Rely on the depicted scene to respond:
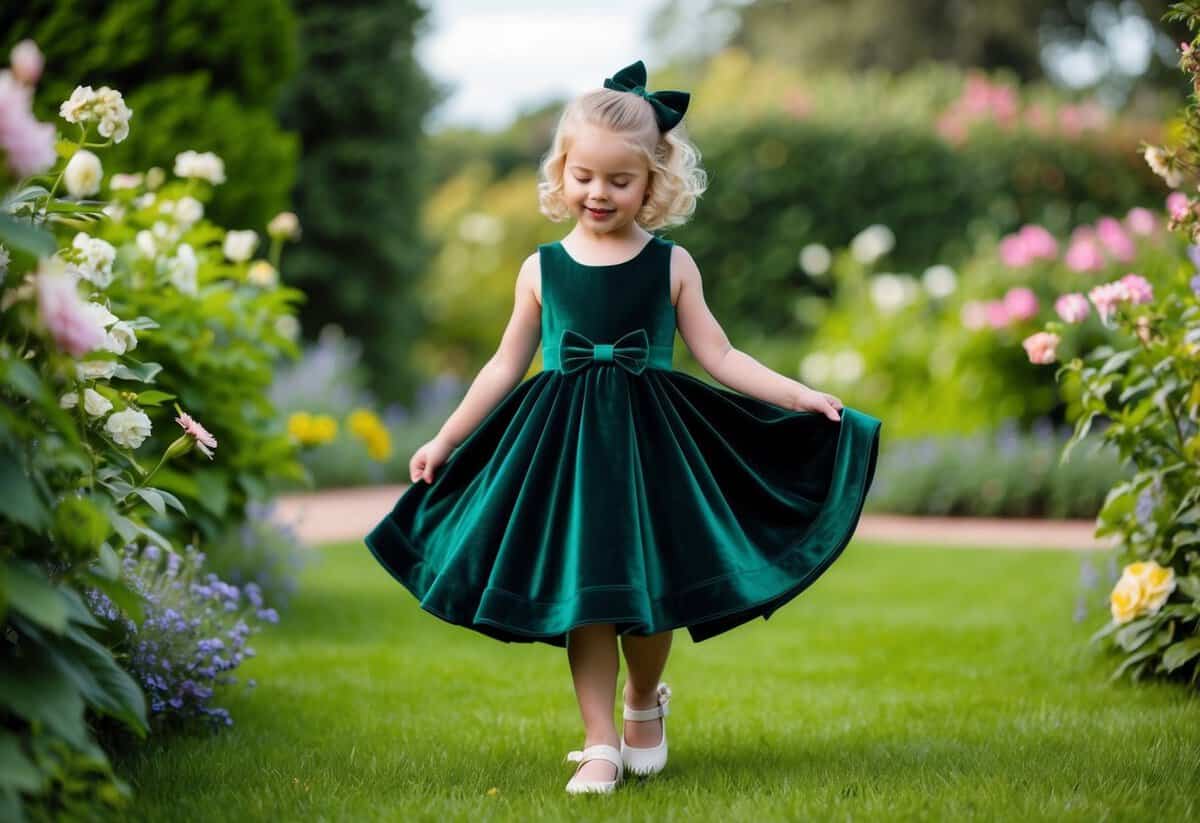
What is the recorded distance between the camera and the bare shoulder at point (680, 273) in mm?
2982

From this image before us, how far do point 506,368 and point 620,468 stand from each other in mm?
429

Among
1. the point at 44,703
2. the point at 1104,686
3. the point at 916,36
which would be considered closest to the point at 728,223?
the point at 1104,686

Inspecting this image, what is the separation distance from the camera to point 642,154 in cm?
289

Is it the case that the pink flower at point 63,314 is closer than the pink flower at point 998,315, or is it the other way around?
the pink flower at point 63,314

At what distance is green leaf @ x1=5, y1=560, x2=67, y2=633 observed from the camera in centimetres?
186

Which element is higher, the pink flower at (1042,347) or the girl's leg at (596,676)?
the pink flower at (1042,347)

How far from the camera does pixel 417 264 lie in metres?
11.2

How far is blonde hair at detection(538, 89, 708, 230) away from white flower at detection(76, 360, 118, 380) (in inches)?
39.9

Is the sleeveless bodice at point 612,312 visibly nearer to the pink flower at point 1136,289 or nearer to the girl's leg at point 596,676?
the girl's leg at point 596,676

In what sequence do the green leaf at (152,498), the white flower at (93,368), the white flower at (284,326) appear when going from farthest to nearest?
the white flower at (284,326) → the green leaf at (152,498) → the white flower at (93,368)

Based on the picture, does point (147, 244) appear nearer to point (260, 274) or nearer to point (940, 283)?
point (260, 274)

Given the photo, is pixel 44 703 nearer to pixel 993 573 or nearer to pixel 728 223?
pixel 993 573

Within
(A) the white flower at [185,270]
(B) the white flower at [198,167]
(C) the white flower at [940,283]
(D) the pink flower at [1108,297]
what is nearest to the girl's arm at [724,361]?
(D) the pink flower at [1108,297]

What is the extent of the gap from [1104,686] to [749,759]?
1.23m
